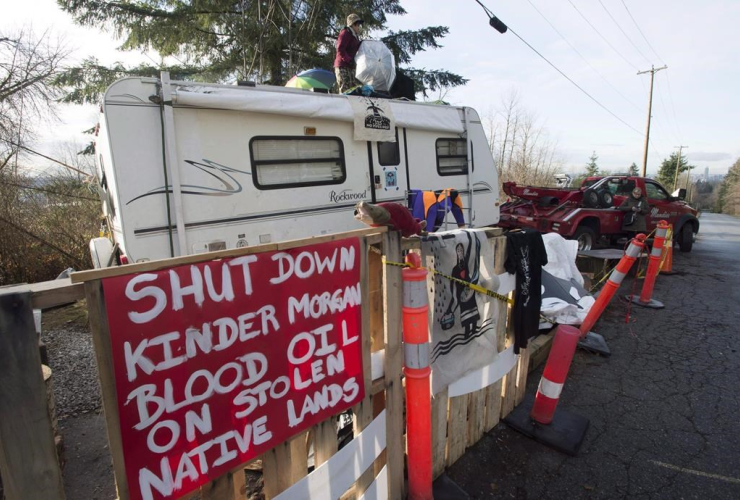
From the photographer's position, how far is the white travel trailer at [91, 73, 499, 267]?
388 cm

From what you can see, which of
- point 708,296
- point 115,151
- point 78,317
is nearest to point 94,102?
point 78,317

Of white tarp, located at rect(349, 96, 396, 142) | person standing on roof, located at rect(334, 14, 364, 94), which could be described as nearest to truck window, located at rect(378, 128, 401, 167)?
white tarp, located at rect(349, 96, 396, 142)

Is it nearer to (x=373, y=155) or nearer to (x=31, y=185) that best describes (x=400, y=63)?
(x=373, y=155)

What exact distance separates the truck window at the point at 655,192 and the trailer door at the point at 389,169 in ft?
28.8

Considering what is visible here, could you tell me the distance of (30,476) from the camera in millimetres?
1162

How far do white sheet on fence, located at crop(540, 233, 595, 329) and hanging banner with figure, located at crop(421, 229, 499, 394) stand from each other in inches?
83.1

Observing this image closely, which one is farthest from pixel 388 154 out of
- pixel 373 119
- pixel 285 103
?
pixel 285 103

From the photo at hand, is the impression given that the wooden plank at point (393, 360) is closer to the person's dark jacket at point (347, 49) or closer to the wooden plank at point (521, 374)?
the wooden plank at point (521, 374)

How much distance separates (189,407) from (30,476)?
0.46 m

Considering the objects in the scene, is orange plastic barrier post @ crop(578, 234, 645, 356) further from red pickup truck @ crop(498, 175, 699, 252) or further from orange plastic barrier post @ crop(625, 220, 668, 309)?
red pickup truck @ crop(498, 175, 699, 252)

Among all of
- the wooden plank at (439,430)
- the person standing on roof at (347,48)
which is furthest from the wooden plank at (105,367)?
the person standing on roof at (347,48)

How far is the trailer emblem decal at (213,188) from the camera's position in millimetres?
4148

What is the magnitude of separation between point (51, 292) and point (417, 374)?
161 centimetres

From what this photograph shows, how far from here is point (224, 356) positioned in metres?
1.48
